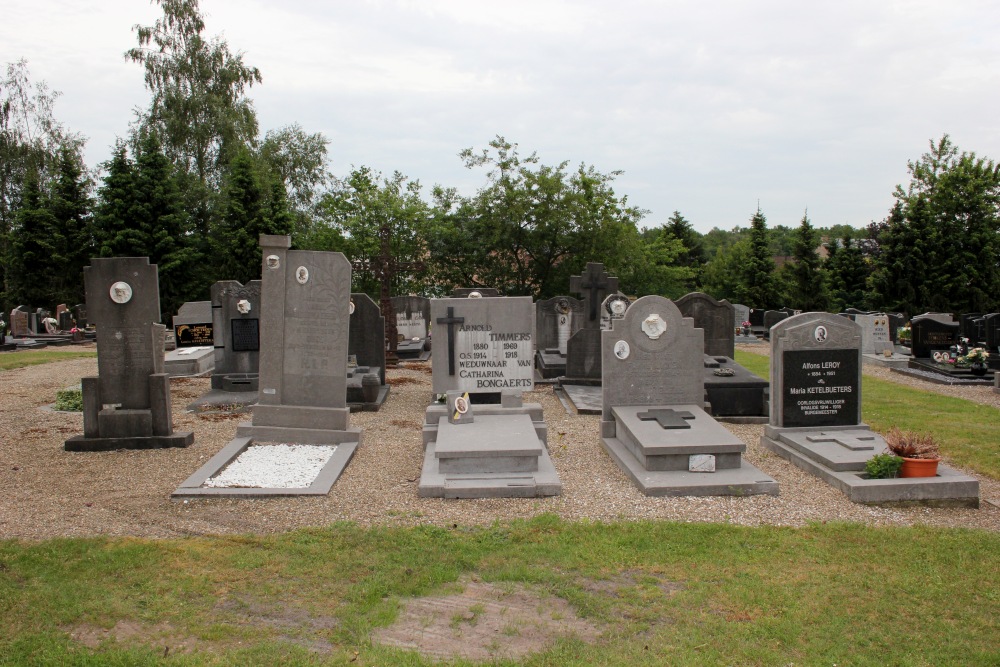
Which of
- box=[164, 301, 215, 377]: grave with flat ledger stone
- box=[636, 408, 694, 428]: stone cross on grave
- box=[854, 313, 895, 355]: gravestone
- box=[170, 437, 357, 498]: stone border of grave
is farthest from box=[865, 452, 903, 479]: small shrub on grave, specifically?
box=[854, 313, 895, 355]: gravestone

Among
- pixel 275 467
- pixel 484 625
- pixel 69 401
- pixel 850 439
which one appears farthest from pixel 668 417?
pixel 69 401

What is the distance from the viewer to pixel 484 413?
8789 mm

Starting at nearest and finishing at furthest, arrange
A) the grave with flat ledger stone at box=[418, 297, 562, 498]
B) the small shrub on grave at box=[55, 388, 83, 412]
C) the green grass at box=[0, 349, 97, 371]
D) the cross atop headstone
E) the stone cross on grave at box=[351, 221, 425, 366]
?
the grave with flat ledger stone at box=[418, 297, 562, 498] → the cross atop headstone → the small shrub on grave at box=[55, 388, 83, 412] → the stone cross on grave at box=[351, 221, 425, 366] → the green grass at box=[0, 349, 97, 371]

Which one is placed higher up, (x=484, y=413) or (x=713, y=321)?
(x=713, y=321)

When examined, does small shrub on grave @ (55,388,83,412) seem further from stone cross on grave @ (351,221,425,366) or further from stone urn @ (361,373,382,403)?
stone cross on grave @ (351,221,425,366)

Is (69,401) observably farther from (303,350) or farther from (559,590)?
(559,590)

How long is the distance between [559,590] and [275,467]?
13.7 feet

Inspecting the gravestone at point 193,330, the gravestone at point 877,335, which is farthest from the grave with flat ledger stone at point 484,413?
the gravestone at point 877,335

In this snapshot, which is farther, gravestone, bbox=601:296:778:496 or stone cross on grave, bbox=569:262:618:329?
stone cross on grave, bbox=569:262:618:329

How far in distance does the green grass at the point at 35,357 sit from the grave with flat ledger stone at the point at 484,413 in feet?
42.7

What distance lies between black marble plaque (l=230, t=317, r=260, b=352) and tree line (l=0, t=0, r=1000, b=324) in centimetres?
1240

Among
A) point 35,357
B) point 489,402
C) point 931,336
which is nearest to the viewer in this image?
point 489,402

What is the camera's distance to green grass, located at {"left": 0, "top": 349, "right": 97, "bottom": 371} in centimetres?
1737

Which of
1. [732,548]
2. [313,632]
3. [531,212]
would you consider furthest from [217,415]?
[531,212]
